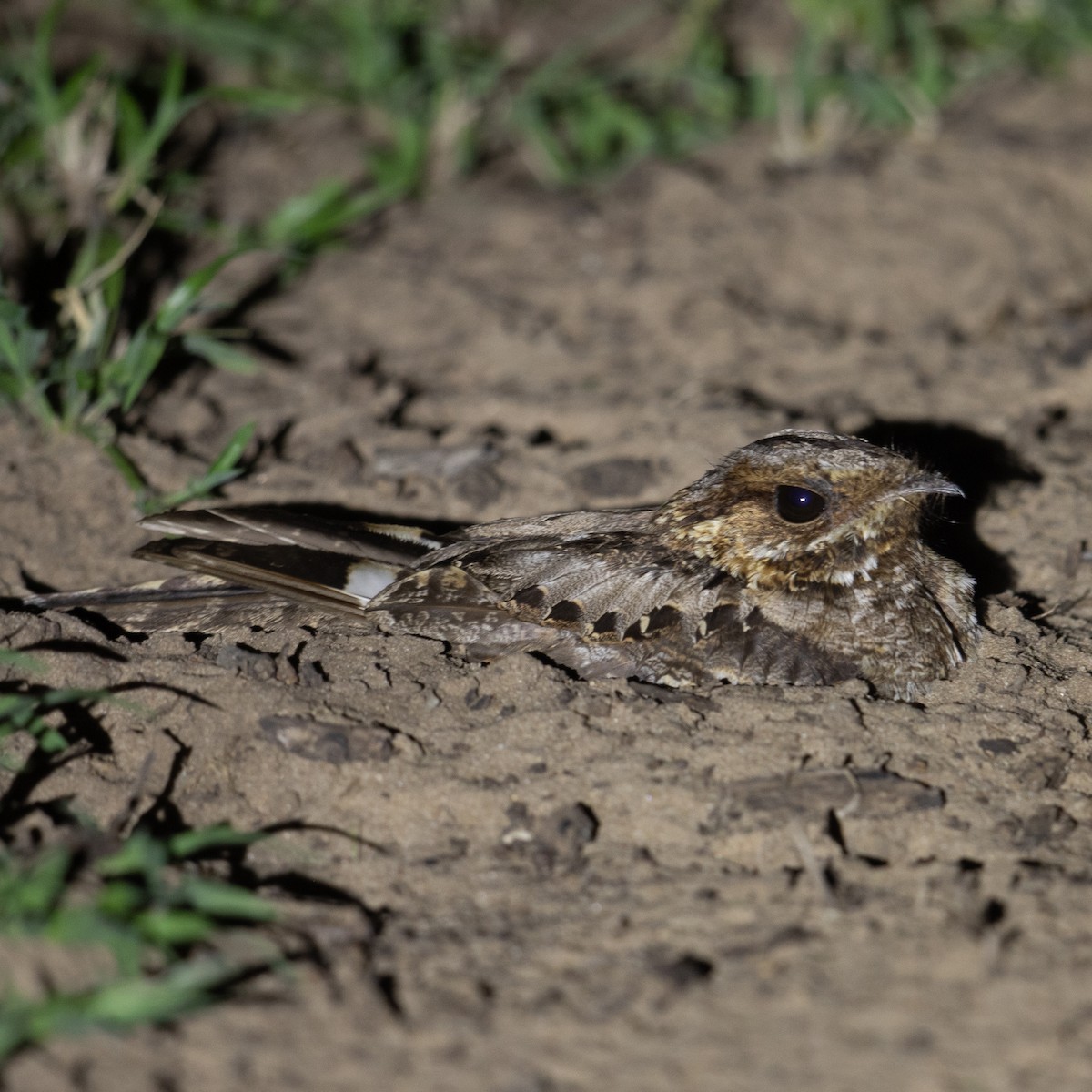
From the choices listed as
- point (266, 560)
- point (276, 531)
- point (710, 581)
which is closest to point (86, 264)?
point (276, 531)

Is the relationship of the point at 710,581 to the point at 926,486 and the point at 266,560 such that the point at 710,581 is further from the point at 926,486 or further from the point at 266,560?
the point at 266,560

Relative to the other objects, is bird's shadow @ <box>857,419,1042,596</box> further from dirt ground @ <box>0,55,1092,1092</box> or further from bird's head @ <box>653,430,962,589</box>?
bird's head @ <box>653,430,962,589</box>

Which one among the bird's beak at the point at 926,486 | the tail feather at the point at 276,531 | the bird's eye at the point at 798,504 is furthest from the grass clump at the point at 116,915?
the bird's beak at the point at 926,486

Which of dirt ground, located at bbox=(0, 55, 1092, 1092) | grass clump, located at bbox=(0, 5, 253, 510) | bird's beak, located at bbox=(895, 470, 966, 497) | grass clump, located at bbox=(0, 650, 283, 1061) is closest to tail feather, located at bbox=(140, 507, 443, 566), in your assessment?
dirt ground, located at bbox=(0, 55, 1092, 1092)

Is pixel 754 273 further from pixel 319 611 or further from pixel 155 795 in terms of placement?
pixel 155 795

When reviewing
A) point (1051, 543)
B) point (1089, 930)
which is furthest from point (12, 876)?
point (1051, 543)

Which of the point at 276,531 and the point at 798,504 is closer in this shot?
the point at 798,504

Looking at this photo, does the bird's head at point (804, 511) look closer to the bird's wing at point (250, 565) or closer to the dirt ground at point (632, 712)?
the dirt ground at point (632, 712)
